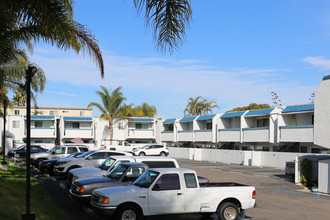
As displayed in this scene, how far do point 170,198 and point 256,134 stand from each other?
30.7 meters

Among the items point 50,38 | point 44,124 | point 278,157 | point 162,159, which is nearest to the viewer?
point 50,38

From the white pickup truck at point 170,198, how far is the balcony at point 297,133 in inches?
955

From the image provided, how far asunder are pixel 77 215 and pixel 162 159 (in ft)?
14.4

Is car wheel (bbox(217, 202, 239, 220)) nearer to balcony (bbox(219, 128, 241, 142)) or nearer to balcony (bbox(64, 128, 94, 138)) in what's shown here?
balcony (bbox(219, 128, 241, 142))

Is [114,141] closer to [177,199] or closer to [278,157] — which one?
[278,157]

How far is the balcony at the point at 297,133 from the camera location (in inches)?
1316

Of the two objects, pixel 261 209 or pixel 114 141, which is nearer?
pixel 261 209

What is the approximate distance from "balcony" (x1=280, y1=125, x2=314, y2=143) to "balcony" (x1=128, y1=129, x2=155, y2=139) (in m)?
27.3

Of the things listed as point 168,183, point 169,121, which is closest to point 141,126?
point 169,121

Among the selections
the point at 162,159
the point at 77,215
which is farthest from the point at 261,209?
the point at 77,215

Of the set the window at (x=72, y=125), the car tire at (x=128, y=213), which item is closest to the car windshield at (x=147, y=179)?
the car tire at (x=128, y=213)

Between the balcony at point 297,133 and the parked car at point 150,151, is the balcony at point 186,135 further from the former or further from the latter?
the balcony at point 297,133

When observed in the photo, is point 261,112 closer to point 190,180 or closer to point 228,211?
point 228,211

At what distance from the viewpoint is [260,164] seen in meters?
37.5
